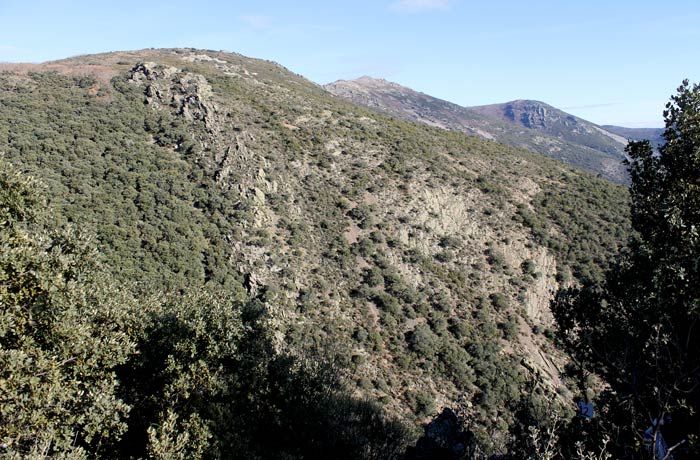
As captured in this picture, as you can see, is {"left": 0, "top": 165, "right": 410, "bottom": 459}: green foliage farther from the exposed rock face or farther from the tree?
the exposed rock face

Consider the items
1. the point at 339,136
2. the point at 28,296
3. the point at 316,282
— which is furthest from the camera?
the point at 339,136

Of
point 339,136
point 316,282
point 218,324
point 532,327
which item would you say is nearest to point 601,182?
point 532,327

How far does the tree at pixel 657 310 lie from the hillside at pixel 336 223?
11.5m

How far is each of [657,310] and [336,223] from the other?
3109 cm

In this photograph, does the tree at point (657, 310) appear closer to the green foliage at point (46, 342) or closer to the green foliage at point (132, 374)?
the green foliage at point (132, 374)

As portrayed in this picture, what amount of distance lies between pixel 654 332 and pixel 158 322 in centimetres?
1463

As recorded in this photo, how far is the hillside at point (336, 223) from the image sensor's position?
2742 cm

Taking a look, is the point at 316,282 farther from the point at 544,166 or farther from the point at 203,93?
the point at 544,166

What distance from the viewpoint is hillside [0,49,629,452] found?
2742 cm

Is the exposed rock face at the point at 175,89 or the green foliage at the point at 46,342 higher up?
the exposed rock face at the point at 175,89

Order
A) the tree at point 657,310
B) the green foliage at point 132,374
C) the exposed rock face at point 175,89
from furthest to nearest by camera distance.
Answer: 1. the exposed rock face at point 175,89
2. the green foliage at point 132,374
3. the tree at point 657,310

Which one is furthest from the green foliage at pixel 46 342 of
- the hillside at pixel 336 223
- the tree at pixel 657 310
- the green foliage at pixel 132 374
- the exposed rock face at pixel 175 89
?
the exposed rock face at pixel 175 89

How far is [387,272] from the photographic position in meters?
34.3

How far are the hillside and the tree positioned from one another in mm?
11516
